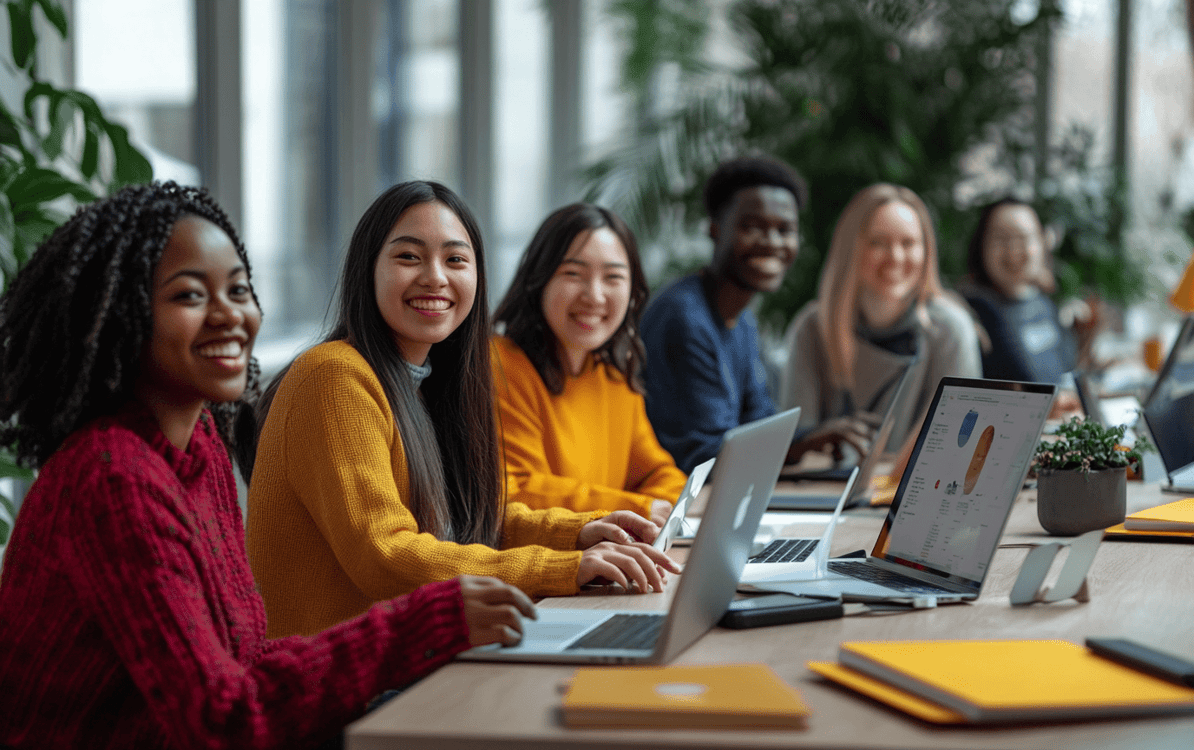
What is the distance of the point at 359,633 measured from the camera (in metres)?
1.19

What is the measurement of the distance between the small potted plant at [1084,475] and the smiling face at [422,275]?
3.17ft

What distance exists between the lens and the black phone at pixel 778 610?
1370 millimetres

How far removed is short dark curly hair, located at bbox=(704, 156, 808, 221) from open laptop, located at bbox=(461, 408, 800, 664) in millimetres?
1894

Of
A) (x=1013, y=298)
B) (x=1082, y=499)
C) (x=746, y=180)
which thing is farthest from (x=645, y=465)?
(x=1013, y=298)

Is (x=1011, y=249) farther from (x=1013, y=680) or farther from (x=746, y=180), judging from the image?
(x=1013, y=680)

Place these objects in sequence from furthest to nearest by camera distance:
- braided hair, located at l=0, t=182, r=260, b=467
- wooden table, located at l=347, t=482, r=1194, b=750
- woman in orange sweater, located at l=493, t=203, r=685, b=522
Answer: woman in orange sweater, located at l=493, t=203, r=685, b=522, braided hair, located at l=0, t=182, r=260, b=467, wooden table, located at l=347, t=482, r=1194, b=750

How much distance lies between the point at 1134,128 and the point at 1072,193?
127 centimetres

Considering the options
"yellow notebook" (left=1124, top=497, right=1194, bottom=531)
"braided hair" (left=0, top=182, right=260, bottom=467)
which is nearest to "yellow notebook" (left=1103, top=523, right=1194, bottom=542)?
"yellow notebook" (left=1124, top=497, right=1194, bottom=531)

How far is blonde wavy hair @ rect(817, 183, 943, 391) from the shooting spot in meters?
3.34

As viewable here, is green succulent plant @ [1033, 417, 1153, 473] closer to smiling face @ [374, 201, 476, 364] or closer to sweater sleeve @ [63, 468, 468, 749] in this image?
smiling face @ [374, 201, 476, 364]

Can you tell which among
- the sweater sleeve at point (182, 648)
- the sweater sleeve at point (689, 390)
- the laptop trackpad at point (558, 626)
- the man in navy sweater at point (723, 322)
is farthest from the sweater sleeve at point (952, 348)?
the sweater sleeve at point (182, 648)

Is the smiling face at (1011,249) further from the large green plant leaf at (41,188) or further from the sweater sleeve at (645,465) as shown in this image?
the large green plant leaf at (41,188)

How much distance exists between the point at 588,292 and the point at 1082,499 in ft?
3.21

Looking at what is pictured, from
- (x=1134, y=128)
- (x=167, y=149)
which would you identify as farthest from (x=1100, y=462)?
(x=1134, y=128)
